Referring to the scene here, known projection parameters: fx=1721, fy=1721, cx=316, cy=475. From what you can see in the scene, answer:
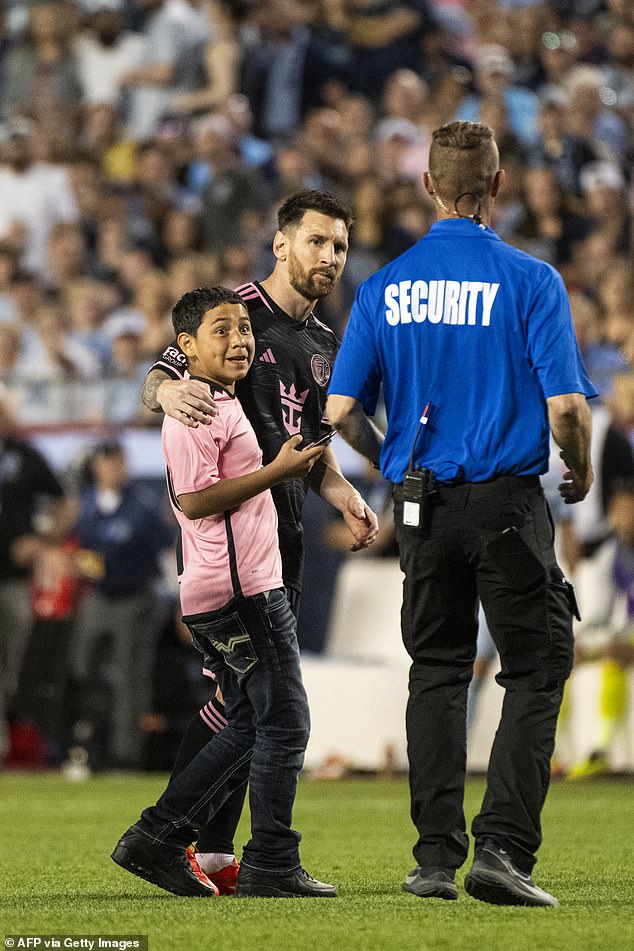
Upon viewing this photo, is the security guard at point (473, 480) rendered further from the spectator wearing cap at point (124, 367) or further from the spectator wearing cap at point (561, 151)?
the spectator wearing cap at point (561, 151)

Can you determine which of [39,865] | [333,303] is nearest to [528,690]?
[39,865]

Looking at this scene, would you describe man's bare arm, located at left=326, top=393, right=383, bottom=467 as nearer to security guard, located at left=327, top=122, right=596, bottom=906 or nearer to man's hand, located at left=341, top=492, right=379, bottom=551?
security guard, located at left=327, top=122, right=596, bottom=906

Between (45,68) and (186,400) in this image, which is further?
(45,68)

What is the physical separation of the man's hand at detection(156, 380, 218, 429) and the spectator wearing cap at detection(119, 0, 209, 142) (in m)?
11.9

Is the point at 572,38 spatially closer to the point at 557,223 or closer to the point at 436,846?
the point at 557,223

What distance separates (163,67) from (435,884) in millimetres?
12931

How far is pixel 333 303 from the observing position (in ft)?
42.3

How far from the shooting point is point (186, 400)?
4.90m

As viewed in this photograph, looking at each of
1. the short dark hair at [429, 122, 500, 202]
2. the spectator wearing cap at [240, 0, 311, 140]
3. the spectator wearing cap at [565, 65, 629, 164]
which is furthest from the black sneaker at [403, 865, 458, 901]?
the spectator wearing cap at [240, 0, 311, 140]

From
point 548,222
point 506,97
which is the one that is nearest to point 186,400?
point 548,222

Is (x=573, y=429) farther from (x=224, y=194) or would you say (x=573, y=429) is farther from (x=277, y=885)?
(x=224, y=194)

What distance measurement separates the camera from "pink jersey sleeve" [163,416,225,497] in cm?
488

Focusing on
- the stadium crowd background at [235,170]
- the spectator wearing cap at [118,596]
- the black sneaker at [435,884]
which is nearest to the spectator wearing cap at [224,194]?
the stadium crowd background at [235,170]

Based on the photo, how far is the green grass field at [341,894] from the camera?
4.07 meters
